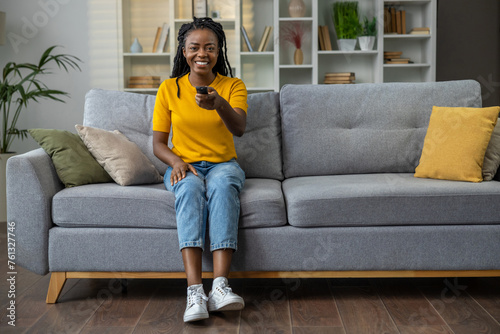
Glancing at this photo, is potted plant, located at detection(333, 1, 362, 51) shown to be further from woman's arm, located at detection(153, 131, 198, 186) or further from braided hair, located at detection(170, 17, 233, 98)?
woman's arm, located at detection(153, 131, 198, 186)

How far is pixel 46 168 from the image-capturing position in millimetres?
2107

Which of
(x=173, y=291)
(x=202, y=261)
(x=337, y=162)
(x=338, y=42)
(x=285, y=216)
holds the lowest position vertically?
(x=173, y=291)

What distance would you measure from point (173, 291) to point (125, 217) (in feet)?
1.27

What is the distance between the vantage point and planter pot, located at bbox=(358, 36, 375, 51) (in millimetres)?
4602

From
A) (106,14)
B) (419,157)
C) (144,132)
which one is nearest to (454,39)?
(419,157)

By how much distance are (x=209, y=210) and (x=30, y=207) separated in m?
0.68

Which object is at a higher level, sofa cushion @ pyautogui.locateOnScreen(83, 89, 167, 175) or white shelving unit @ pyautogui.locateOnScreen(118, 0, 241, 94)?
white shelving unit @ pyautogui.locateOnScreen(118, 0, 241, 94)

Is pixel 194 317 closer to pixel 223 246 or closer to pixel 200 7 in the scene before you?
pixel 223 246

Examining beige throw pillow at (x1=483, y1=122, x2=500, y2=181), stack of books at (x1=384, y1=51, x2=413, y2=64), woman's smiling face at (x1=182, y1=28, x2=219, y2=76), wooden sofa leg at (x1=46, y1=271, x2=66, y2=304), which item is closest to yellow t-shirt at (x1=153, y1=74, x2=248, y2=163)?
woman's smiling face at (x1=182, y1=28, x2=219, y2=76)

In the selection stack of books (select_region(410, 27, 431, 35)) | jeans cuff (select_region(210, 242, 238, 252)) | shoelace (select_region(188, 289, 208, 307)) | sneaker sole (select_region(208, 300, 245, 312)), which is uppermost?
stack of books (select_region(410, 27, 431, 35))

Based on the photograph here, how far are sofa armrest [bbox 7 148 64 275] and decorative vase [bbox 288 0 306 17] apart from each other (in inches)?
123

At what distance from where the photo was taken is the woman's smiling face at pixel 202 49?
2186mm

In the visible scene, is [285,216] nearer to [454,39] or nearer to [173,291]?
[173,291]

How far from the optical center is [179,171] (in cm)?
208
